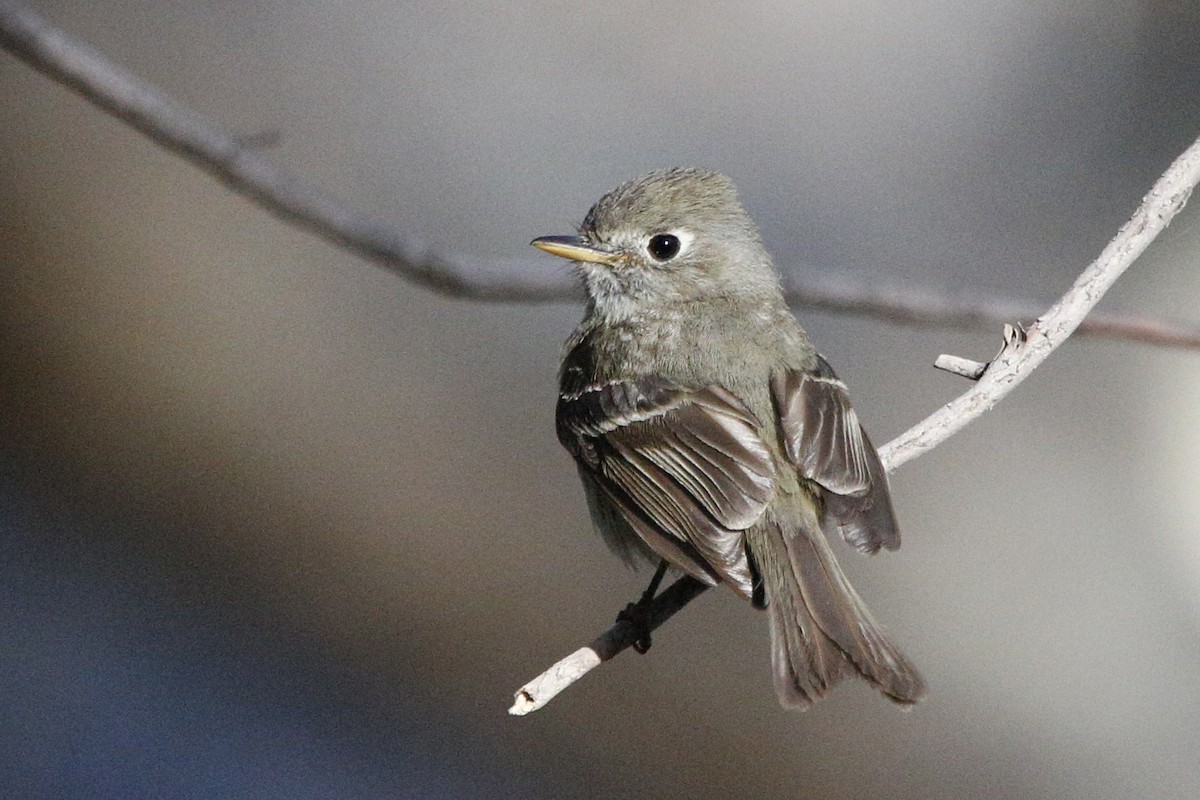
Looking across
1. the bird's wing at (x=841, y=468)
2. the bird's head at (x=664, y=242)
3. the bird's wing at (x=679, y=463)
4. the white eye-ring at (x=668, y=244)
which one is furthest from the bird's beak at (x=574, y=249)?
the bird's wing at (x=841, y=468)

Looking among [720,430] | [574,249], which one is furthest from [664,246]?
[720,430]

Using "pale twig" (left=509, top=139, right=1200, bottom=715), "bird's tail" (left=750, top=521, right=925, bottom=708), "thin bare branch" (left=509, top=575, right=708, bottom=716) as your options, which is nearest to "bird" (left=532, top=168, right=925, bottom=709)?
"bird's tail" (left=750, top=521, right=925, bottom=708)

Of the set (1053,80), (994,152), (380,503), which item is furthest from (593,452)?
(1053,80)

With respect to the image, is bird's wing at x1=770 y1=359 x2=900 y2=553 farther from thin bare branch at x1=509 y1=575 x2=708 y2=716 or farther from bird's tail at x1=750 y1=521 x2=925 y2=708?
thin bare branch at x1=509 y1=575 x2=708 y2=716

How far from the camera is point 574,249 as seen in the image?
372 centimetres

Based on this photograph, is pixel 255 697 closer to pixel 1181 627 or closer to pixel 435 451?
pixel 435 451

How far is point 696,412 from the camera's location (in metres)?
3.37

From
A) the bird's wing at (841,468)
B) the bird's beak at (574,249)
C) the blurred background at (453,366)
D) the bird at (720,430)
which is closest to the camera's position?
the bird at (720,430)

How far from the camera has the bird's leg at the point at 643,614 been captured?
3.27 metres

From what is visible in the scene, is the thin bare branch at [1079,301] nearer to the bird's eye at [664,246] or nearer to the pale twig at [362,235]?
the pale twig at [362,235]

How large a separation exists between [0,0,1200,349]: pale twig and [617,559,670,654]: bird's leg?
88 cm

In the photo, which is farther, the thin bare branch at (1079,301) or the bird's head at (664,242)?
the bird's head at (664,242)

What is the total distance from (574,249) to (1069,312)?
4.27 ft

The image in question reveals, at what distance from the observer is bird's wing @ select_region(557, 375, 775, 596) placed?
10.0 ft
